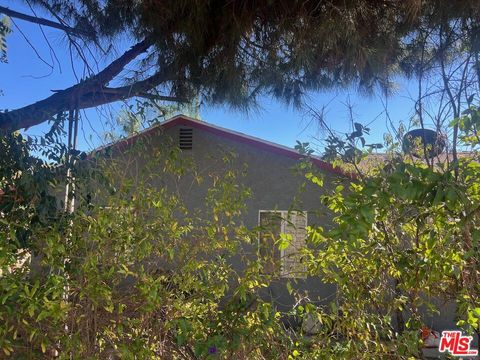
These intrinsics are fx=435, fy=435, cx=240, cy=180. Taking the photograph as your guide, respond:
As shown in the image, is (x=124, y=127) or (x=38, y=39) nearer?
(x=124, y=127)

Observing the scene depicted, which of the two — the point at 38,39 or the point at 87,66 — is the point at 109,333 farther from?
the point at 38,39

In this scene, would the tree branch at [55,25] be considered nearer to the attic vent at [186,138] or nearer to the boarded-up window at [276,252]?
the boarded-up window at [276,252]

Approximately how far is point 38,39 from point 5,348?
8.94 feet

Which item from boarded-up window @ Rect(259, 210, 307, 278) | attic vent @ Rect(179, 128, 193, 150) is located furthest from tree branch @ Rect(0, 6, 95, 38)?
attic vent @ Rect(179, 128, 193, 150)

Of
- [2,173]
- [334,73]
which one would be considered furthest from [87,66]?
[334,73]

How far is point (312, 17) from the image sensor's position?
3.42 metres
